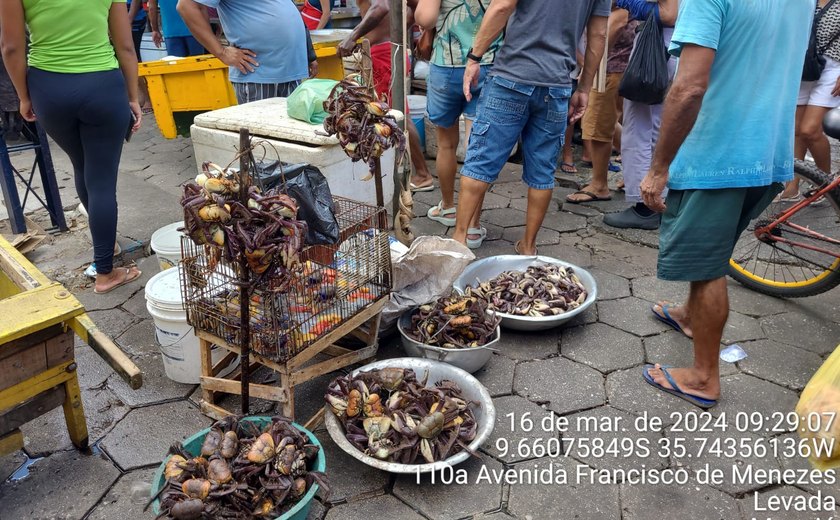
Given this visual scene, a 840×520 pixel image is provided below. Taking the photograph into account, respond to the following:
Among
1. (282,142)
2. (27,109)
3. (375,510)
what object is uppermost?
(27,109)

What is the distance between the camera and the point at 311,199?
2799mm

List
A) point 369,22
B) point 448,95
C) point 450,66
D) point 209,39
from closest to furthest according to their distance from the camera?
point 209,39
point 450,66
point 448,95
point 369,22

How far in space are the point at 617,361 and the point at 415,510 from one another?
1573 mm

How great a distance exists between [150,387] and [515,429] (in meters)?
1.98

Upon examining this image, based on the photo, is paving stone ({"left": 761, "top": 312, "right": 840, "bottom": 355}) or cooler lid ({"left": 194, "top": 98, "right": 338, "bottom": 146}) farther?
cooler lid ({"left": 194, "top": 98, "right": 338, "bottom": 146})

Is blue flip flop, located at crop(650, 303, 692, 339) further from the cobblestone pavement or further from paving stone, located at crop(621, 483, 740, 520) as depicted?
paving stone, located at crop(621, 483, 740, 520)

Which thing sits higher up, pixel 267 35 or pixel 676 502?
pixel 267 35

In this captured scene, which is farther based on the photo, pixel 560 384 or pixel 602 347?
pixel 602 347

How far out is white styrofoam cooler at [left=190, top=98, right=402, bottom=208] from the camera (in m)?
3.96

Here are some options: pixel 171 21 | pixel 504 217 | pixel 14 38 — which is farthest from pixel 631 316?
pixel 171 21

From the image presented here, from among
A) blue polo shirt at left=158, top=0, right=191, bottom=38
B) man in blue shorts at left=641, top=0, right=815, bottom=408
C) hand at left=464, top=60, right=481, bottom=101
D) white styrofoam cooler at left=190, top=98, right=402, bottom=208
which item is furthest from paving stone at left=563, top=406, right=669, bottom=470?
blue polo shirt at left=158, top=0, right=191, bottom=38

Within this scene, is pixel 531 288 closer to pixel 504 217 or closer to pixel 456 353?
pixel 456 353

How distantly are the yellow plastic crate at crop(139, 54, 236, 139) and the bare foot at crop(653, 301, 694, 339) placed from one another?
4372 mm

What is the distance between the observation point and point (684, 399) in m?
3.27
